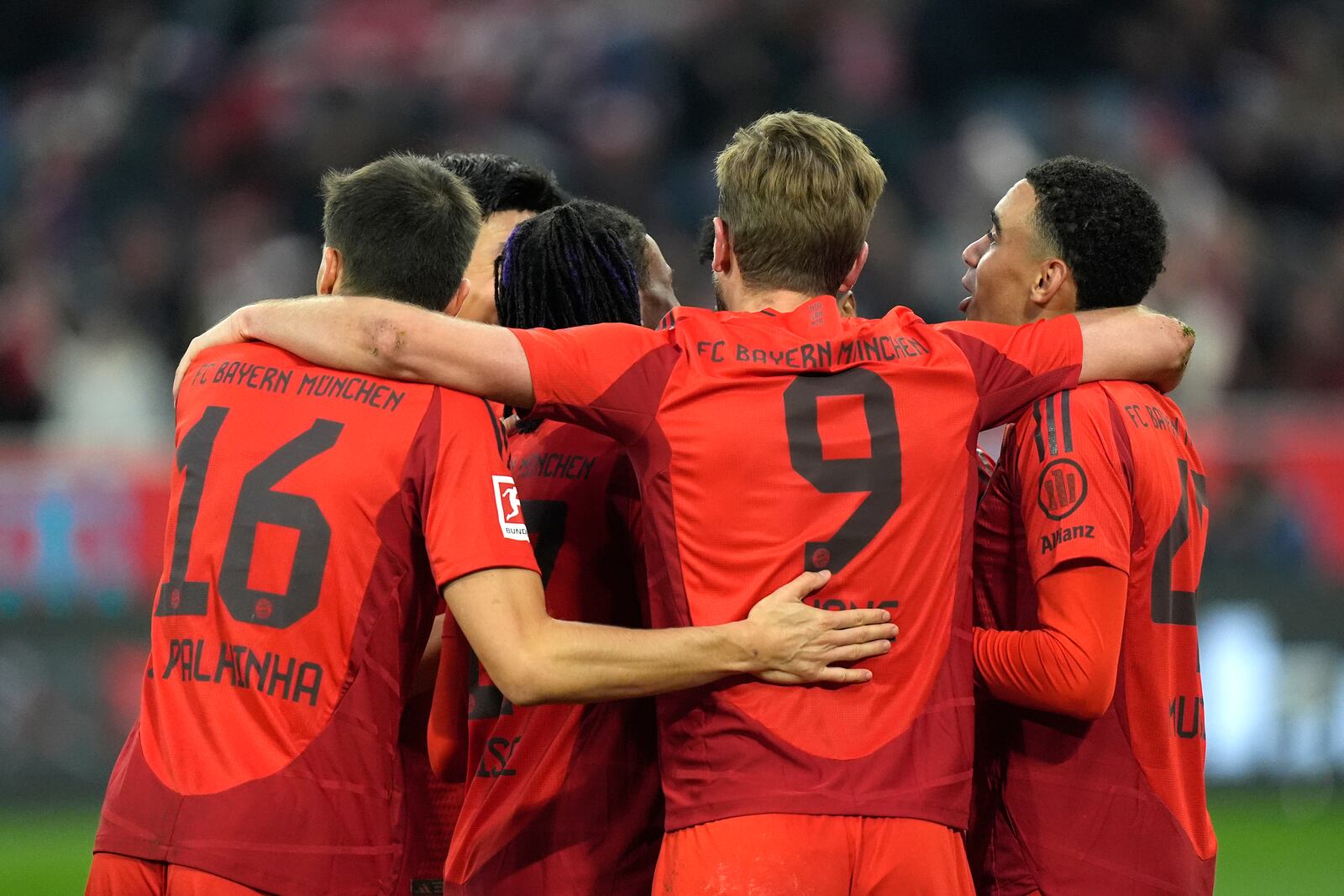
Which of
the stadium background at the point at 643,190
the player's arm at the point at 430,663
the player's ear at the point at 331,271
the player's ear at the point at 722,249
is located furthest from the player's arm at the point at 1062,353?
the stadium background at the point at 643,190

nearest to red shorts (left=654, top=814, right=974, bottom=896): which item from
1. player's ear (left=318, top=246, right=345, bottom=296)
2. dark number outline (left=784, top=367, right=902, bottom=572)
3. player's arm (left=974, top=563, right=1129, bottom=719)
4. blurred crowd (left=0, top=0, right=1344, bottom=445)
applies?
player's arm (left=974, top=563, right=1129, bottom=719)

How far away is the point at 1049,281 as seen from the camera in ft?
12.5

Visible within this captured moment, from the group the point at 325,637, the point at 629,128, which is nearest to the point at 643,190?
the point at 629,128

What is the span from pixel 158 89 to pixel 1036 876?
1129 centimetres

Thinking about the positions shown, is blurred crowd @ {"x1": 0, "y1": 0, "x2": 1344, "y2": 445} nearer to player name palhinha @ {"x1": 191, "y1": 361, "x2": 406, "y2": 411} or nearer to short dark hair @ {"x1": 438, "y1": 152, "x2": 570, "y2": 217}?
short dark hair @ {"x1": 438, "y1": 152, "x2": 570, "y2": 217}

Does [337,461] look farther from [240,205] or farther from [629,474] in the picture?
[240,205]

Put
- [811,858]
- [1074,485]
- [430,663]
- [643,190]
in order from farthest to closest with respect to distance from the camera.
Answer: [643,190] → [430,663] → [1074,485] → [811,858]

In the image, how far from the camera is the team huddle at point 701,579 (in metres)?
3.19

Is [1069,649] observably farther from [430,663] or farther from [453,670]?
[430,663]

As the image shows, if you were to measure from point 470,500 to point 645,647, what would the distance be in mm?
451

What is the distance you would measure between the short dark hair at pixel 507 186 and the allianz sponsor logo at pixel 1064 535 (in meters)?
1.97


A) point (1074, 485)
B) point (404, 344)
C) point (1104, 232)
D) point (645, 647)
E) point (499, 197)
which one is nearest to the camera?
point (645, 647)

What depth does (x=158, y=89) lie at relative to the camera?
1302 centimetres

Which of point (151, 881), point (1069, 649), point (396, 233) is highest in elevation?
point (396, 233)
